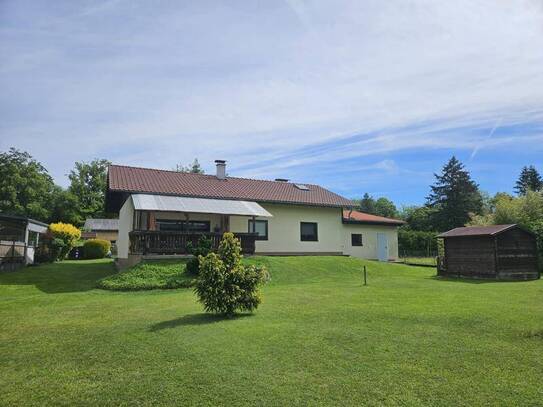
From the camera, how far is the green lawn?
4.30m

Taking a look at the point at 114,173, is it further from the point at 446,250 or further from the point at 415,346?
the point at 415,346

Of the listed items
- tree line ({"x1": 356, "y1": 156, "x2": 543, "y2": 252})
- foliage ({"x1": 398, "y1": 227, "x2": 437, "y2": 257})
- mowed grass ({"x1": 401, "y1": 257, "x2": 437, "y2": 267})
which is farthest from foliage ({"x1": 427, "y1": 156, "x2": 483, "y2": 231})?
mowed grass ({"x1": 401, "y1": 257, "x2": 437, "y2": 267})

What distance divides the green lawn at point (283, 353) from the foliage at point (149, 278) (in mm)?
3427

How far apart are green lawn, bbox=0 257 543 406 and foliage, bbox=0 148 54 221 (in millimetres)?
47762

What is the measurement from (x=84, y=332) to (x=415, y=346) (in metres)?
5.25

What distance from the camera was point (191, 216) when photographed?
20.4 meters

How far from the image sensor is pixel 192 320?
789cm

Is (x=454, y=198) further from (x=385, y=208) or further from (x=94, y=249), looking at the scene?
(x=94, y=249)

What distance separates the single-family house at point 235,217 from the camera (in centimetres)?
1766

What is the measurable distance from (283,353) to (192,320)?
2897 mm

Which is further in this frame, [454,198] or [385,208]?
[385,208]

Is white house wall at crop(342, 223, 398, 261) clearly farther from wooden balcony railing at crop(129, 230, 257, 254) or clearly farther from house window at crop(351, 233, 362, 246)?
wooden balcony railing at crop(129, 230, 257, 254)

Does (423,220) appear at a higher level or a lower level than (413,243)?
higher

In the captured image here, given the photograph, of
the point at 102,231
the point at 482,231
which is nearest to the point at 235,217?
the point at 482,231
